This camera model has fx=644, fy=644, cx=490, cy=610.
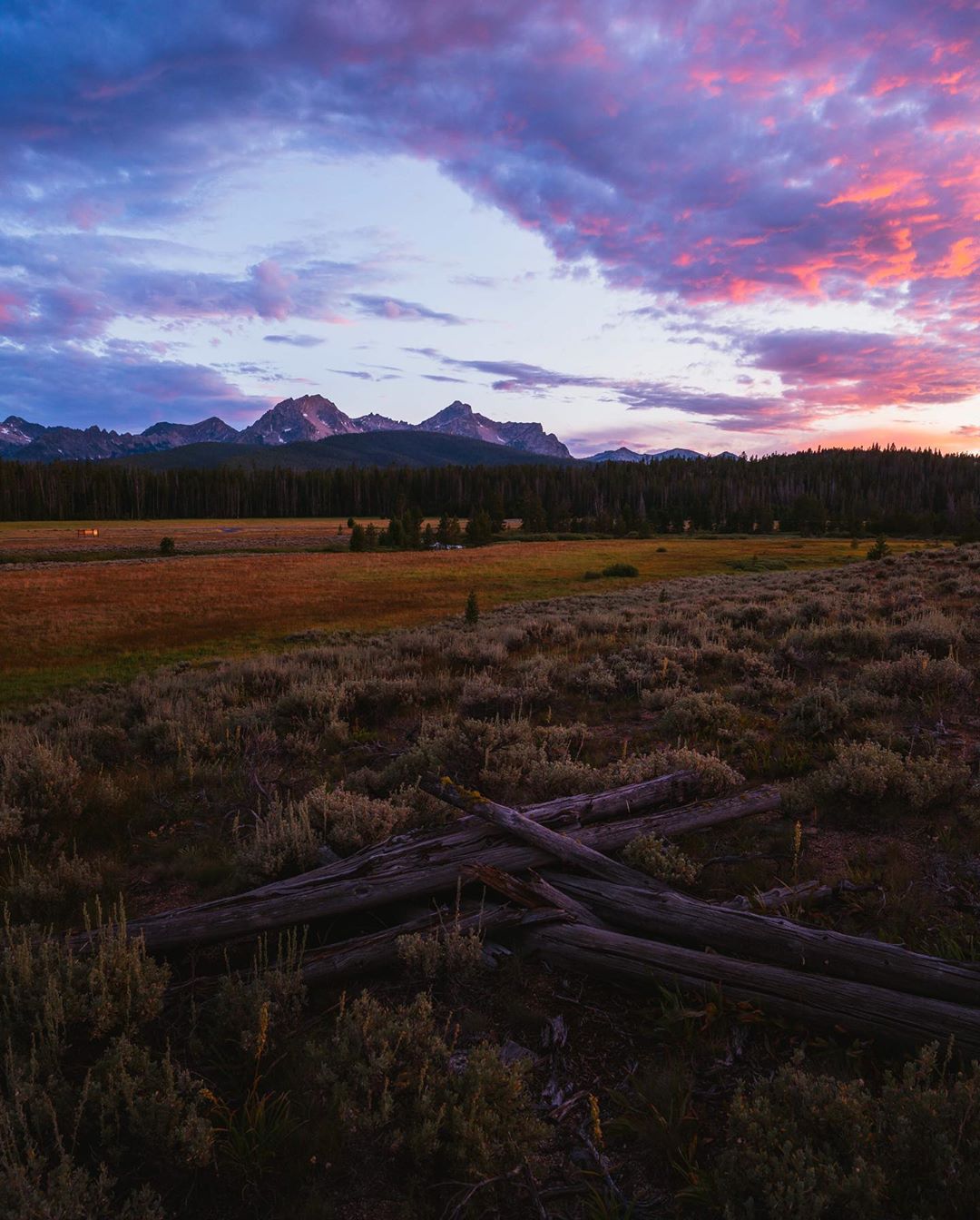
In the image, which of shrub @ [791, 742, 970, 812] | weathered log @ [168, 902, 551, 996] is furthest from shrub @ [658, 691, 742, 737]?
weathered log @ [168, 902, 551, 996]

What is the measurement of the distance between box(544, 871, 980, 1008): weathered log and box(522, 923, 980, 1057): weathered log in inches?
3.0

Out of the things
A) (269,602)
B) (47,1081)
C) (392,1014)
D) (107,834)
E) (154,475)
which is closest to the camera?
(47,1081)

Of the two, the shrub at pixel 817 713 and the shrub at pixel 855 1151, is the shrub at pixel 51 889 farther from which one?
the shrub at pixel 817 713

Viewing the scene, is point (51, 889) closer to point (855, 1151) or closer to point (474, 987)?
point (474, 987)

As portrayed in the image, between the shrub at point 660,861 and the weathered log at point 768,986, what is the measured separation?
2.31 ft

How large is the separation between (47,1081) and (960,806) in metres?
6.43

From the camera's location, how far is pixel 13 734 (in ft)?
33.0

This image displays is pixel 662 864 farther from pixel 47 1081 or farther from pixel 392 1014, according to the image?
pixel 47 1081

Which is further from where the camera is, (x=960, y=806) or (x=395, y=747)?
(x=395, y=747)

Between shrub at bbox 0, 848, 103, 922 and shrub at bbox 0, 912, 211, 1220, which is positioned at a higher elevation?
shrub at bbox 0, 912, 211, 1220

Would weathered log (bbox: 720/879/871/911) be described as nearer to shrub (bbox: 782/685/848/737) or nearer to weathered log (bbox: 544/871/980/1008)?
weathered log (bbox: 544/871/980/1008)

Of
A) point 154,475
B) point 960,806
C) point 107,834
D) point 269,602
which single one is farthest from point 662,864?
point 154,475

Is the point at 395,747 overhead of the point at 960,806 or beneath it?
beneath

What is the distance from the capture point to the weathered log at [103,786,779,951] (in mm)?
4113
